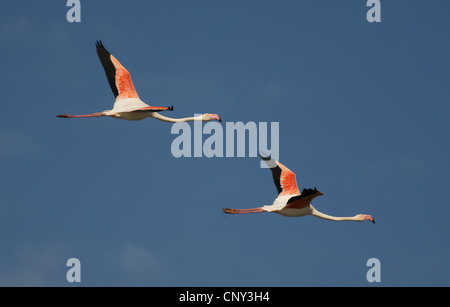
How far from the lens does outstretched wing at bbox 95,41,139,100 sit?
43.3 m

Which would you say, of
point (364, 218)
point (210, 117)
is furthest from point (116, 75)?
point (364, 218)

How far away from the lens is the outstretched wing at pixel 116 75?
43.3 metres

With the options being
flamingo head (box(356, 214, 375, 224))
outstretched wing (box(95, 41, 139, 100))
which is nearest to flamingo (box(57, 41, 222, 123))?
outstretched wing (box(95, 41, 139, 100))

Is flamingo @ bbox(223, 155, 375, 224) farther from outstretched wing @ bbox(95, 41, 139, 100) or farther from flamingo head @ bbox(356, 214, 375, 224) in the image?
outstretched wing @ bbox(95, 41, 139, 100)

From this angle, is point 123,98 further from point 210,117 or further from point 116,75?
point 210,117

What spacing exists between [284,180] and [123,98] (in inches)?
284

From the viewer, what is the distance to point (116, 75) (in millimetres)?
43656

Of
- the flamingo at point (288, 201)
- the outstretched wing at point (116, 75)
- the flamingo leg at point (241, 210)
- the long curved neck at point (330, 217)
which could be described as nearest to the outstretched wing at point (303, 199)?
the flamingo at point (288, 201)

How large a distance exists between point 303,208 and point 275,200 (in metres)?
1.38
